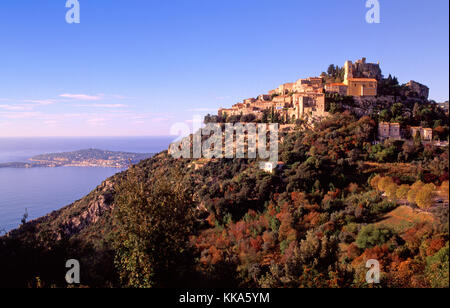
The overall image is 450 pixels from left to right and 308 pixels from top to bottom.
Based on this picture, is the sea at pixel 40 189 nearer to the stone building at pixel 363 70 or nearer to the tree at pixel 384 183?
the tree at pixel 384 183

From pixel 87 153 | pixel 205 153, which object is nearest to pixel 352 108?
pixel 205 153

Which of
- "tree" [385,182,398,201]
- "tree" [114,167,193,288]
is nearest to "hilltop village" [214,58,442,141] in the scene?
"tree" [385,182,398,201]

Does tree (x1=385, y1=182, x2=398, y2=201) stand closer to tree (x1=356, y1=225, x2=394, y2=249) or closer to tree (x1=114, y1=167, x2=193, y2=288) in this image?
tree (x1=356, y1=225, x2=394, y2=249)

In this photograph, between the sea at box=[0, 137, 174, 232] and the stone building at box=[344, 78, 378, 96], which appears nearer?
the sea at box=[0, 137, 174, 232]

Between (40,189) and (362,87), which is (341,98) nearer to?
(362,87)

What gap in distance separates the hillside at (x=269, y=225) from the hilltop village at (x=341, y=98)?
227cm

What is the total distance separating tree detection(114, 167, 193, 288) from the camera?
5.18 metres

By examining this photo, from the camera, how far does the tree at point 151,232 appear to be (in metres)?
5.18

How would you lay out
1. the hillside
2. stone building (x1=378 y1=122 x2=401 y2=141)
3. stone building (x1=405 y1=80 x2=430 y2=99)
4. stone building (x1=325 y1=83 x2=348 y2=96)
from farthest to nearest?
stone building (x1=405 y1=80 x2=430 y2=99) < stone building (x1=325 y1=83 x2=348 y2=96) < stone building (x1=378 y1=122 x2=401 y2=141) < the hillside

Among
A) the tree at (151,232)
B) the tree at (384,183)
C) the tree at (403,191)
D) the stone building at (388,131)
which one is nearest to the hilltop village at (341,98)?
the stone building at (388,131)

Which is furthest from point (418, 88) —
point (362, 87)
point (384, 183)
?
point (384, 183)

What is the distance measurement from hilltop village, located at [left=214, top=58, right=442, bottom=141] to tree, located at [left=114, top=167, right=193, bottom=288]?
1531 cm

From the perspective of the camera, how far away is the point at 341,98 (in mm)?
25047
